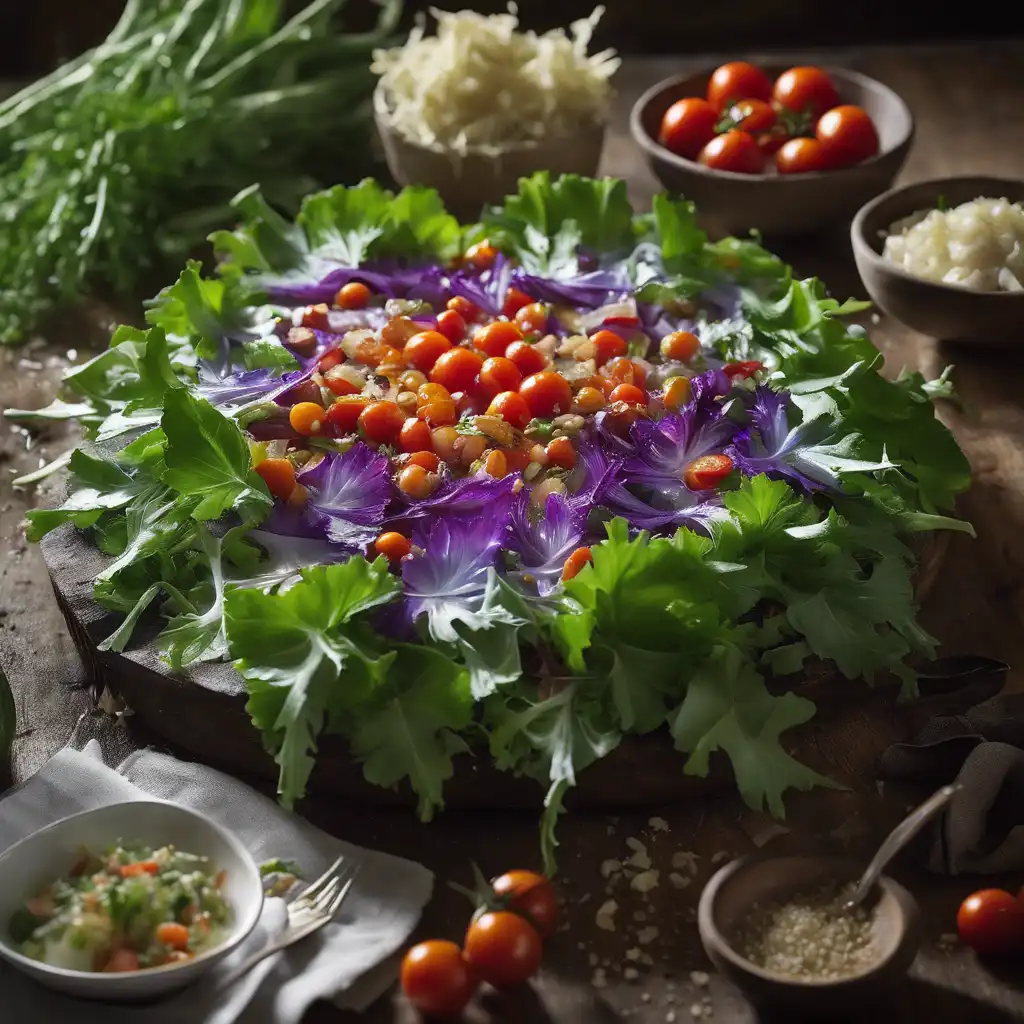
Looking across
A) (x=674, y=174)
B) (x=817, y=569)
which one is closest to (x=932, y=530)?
(x=817, y=569)

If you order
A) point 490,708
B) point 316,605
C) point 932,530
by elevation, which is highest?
point 316,605

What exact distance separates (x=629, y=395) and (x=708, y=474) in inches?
8.9

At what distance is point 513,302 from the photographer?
263 centimetres

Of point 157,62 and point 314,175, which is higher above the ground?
point 157,62

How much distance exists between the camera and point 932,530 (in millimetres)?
2182

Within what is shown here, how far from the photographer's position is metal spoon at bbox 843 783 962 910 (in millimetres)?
1558

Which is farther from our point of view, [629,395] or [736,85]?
[736,85]

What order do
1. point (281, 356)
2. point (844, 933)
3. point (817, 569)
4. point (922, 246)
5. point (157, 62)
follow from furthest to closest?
point (157, 62) → point (922, 246) → point (281, 356) → point (817, 569) → point (844, 933)

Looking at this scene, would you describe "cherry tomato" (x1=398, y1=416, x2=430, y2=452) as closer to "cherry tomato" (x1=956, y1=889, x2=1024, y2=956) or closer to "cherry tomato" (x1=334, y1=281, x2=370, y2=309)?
"cherry tomato" (x1=334, y1=281, x2=370, y2=309)

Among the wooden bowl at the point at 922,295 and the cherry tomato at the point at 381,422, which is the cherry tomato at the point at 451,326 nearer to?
A: the cherry tomato at the point at 381,422

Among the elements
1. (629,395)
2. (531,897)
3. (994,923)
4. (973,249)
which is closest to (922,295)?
(973,249)

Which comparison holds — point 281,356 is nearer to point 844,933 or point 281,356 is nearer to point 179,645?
point 179,645

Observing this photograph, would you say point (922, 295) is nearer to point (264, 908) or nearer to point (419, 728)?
point (419, 728)

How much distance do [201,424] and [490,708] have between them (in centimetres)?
62
